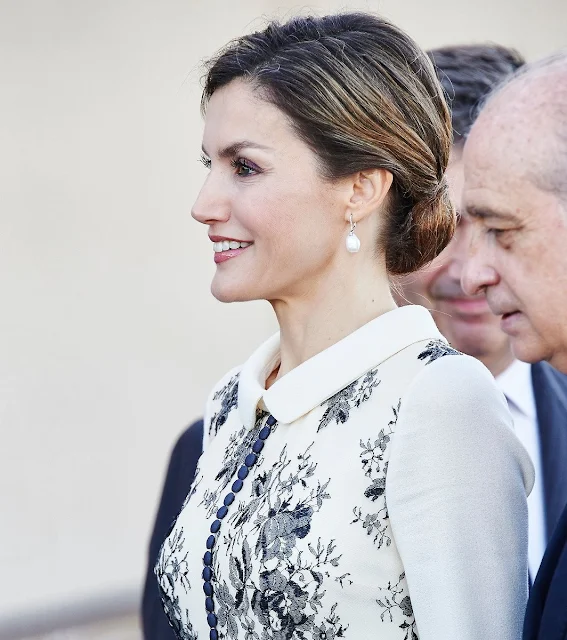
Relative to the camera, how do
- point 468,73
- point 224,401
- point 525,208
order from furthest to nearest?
point 468,73 < point 224,401 < point 525,208

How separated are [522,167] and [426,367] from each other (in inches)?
15.7

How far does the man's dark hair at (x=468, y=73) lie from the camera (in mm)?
3010

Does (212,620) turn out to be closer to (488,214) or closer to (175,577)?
(175,577)

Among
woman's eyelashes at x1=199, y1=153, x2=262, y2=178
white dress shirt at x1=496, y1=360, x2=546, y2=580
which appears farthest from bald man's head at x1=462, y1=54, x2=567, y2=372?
white dress shirt at x1=496, y1=360, x2=546, y2=580

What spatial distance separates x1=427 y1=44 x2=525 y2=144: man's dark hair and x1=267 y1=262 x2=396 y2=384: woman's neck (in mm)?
986

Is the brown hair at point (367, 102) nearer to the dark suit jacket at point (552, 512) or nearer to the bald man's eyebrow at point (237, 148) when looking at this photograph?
the bald man's eyebrow at point (237, 148)

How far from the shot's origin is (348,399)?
199 centimetres

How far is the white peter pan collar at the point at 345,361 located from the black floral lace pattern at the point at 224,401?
28 centimetres

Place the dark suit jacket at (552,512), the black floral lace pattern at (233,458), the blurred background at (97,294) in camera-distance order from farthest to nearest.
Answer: the blurred background at (97,294) < the black floral lace pattern at (233,458) < the dark suit jacket at (552,512)

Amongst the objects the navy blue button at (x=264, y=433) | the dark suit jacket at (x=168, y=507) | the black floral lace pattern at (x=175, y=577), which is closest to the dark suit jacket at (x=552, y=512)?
the navy blue button at (x=264, y=433)

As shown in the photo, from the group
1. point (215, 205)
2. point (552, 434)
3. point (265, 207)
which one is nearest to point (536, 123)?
point (265, 207)

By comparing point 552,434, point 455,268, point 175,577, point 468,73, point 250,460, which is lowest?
point 175,577

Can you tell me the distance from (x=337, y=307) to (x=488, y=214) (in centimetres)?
48

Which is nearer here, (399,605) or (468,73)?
(399,605)
